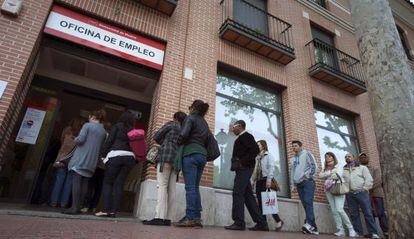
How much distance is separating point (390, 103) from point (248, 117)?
4686 mm

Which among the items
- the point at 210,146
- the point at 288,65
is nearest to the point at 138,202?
the point at 210,146

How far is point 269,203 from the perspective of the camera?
458cm

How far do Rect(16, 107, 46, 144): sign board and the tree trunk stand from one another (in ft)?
19.7

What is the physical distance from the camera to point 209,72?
619 centimetres

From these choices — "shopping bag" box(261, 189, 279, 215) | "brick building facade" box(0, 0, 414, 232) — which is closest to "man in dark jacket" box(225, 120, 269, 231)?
"shopping bag" box(261, 189, 279, 215)

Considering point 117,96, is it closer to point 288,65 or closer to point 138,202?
point 138,202

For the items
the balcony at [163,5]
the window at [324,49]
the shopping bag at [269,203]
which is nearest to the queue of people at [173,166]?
the shopping bag at [269,203]

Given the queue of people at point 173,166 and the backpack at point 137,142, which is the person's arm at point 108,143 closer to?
the queue of people at point 173,166

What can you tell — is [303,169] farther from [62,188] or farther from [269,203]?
[62,188]

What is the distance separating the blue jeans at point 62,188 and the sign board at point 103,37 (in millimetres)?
2440

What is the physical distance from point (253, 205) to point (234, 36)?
4212 mm

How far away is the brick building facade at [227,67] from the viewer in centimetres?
464

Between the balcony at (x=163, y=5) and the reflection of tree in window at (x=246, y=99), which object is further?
the reflection of tree in window at (x=246, y=99)

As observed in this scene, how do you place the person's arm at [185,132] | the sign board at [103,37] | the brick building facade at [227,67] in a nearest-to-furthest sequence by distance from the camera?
1. the person's arm at [185,132]
2. the brick building facade at [227,67]
3. the sign board at [103,37]
